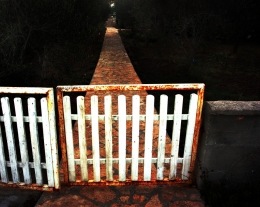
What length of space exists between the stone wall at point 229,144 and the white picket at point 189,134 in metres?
0.14

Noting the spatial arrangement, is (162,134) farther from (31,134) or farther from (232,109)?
(31,134)

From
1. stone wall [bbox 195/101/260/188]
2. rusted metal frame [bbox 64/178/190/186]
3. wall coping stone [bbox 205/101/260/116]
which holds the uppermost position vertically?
wall coping stone [bbox 205/101/260/116]

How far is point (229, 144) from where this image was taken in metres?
3.20

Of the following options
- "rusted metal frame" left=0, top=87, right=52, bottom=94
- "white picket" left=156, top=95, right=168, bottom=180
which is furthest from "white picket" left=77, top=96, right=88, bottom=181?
"white picket" left=156, top=95, right=168, bottom=180

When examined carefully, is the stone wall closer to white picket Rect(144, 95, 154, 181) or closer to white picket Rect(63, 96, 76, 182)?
white picket Rect(144, 95, 154, 181)

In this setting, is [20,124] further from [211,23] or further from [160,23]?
[160,23]

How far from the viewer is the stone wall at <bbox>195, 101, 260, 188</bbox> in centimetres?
305

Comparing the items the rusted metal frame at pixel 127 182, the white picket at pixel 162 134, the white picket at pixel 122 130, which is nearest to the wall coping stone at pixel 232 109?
the white picket at pixel 162 134

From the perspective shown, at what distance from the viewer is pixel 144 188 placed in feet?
11.4

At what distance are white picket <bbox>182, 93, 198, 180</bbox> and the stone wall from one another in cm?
14

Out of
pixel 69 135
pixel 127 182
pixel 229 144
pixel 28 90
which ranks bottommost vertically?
pixel 127 182

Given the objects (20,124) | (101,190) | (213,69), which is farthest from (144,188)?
(213,69)

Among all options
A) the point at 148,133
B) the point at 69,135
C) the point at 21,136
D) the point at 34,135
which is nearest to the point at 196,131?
the point at 148,133

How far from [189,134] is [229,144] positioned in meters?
0.50
